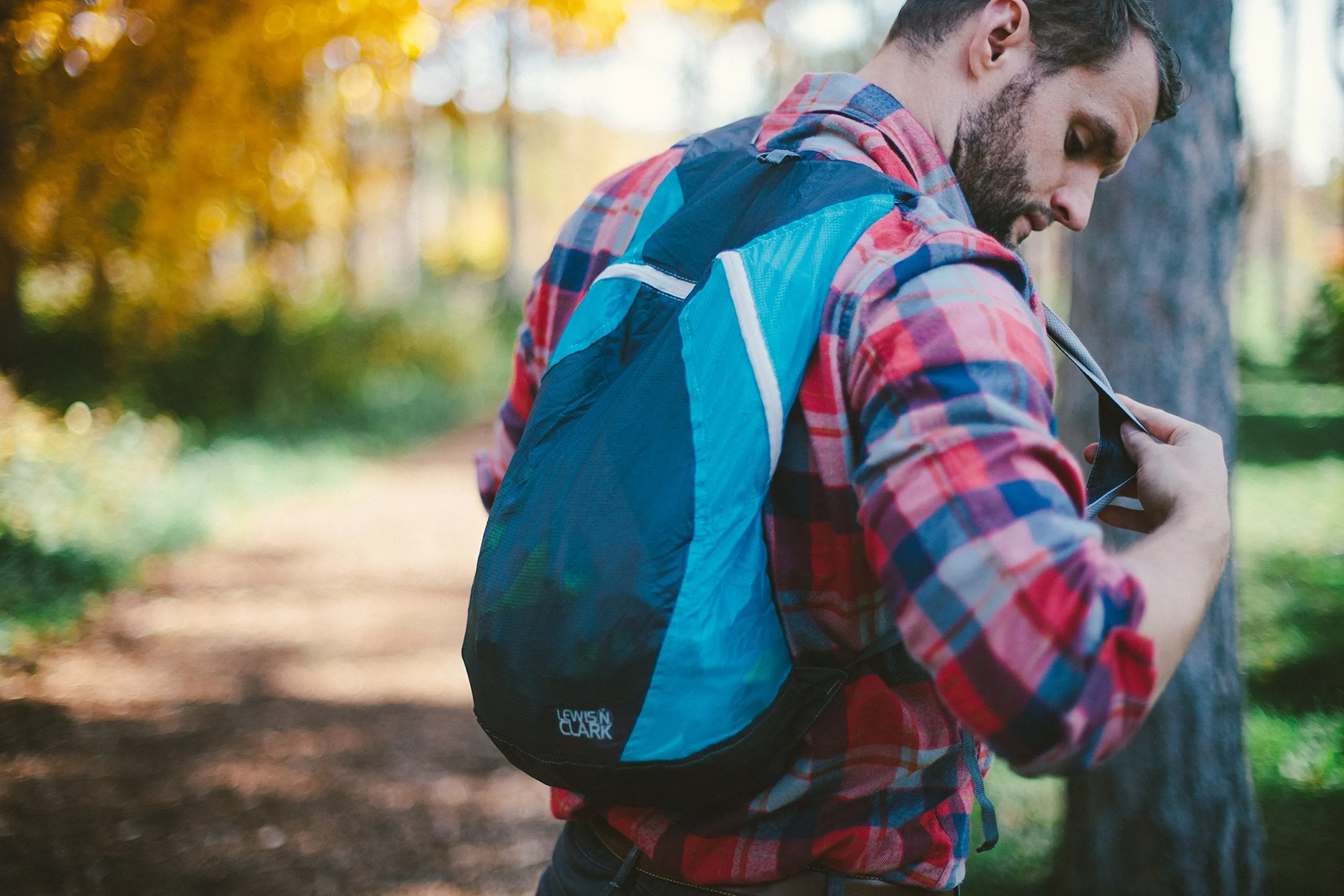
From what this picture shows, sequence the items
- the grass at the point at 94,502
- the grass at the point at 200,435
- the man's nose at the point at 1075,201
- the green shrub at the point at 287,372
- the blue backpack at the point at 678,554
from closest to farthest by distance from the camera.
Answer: the blue backpack at the point at 678,554 → the man's nose at the point at 1075,201 → the grass at the point at 94,502 → the grass at the point at 200,435 → the green shrub at the point at 287,372

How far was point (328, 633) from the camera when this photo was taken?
5.52m

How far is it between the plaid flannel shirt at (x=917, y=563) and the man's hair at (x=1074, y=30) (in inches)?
6.6

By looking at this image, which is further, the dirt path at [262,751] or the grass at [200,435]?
the grass at [200,435]

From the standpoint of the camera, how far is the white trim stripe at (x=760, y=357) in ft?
3.21

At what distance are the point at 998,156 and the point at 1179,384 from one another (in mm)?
1916

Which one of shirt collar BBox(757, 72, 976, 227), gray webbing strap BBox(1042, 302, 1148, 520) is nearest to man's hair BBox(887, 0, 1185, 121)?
shirt collar BBox(757, 72, 976, 227)

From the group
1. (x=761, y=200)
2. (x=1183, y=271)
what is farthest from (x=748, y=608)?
(x=1183, y=271)

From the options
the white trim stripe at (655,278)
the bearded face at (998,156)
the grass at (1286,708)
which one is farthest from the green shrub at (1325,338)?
the white trim stripe at (655,278)

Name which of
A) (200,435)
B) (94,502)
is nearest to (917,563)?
(94,502)

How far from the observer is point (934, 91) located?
1297mm

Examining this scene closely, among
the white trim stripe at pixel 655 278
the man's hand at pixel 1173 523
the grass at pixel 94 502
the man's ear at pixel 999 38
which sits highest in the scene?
the man's ear at pixel 999 38

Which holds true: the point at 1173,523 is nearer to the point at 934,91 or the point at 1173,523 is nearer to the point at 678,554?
the point at 678,554

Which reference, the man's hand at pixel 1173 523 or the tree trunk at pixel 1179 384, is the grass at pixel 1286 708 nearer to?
the tree trunk at pixel 1179 384

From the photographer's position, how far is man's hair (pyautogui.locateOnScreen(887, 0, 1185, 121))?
4.02ft
